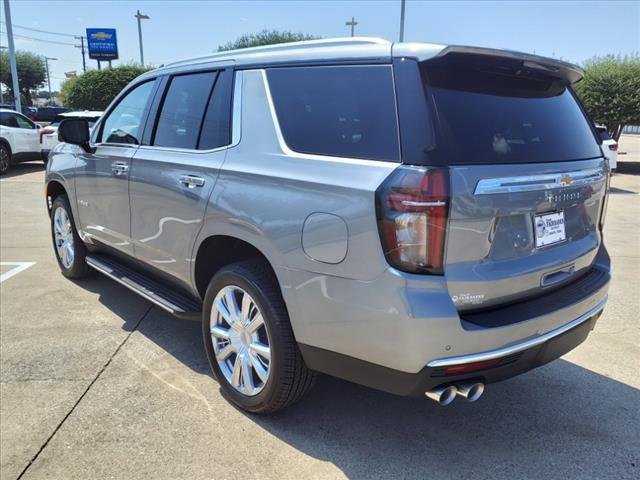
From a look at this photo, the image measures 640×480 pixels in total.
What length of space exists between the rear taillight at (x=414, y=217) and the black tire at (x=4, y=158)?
1505 centimetres

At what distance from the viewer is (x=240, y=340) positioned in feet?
9.37

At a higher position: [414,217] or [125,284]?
[414,217]

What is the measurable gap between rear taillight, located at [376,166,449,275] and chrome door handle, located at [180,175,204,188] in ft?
4.30

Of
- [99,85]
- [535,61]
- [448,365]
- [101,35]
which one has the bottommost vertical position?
[448,365]

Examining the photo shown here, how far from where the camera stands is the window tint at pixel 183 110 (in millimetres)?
3215

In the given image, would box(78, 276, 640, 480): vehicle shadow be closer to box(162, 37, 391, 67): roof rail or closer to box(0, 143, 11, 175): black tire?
box(162, 37, 391, 67): roof rail

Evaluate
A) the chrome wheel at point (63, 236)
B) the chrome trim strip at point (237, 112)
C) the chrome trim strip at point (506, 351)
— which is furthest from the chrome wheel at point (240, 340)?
the chrome wheel at point (63, 236)

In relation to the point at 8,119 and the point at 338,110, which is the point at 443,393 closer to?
the point at 338,110

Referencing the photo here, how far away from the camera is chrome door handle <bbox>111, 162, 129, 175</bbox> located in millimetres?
3746

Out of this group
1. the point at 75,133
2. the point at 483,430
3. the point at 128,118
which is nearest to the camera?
the point at 483,430

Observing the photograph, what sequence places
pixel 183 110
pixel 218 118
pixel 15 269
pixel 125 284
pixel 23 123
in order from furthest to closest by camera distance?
pixel 23 123 < pixel 15 269 < pixel 125 284 < pixel 183 110 < pixel 218 118

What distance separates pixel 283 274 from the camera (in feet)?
8.03

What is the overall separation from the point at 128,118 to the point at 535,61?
9.76 feet

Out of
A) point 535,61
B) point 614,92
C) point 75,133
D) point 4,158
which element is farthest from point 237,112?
point 614,92
